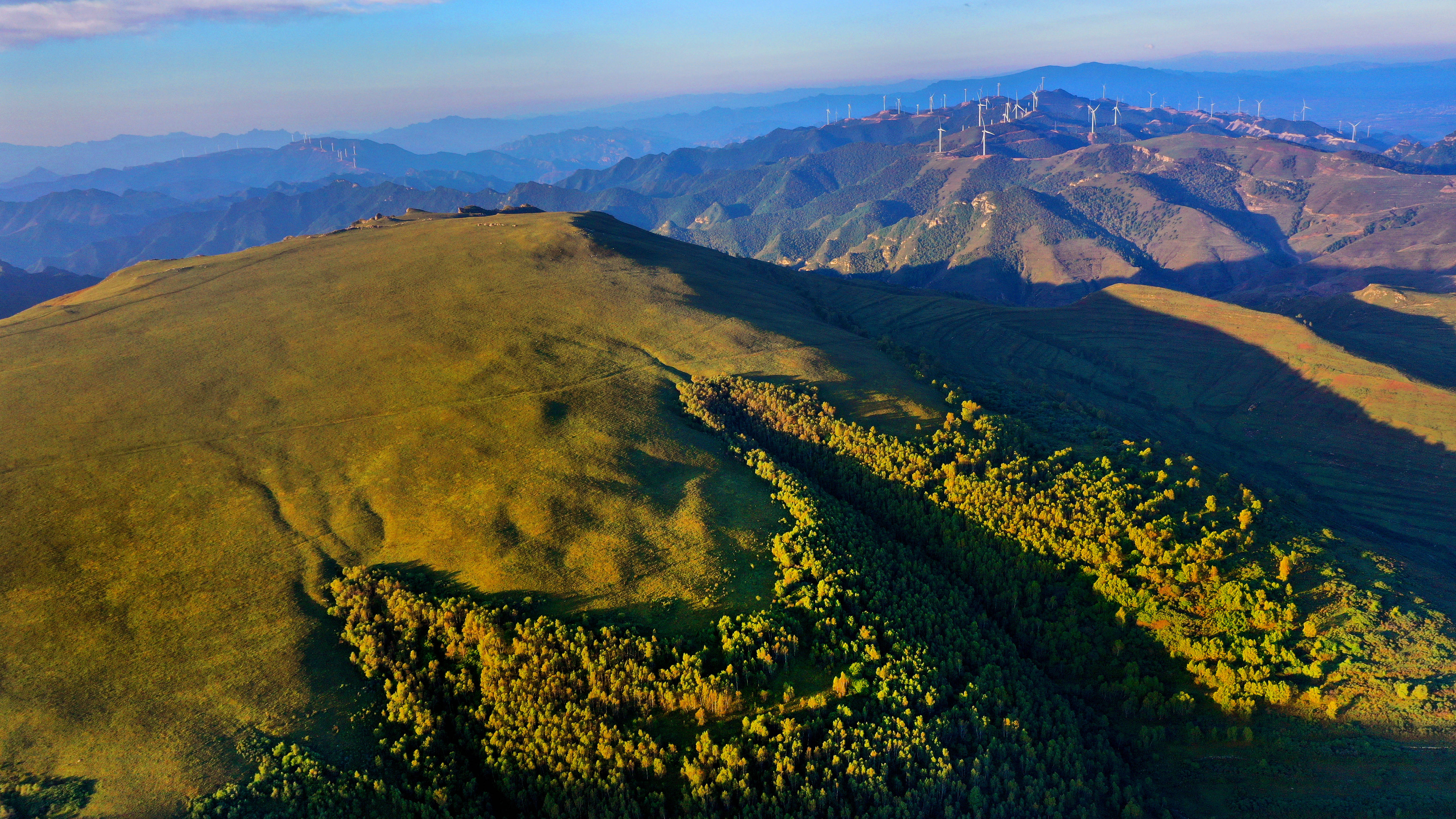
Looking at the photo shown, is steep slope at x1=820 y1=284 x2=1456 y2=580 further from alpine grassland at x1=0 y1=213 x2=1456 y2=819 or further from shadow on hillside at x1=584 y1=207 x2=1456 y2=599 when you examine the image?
alpine grassland at x1=0 y1=213 x2=1456 y2=819

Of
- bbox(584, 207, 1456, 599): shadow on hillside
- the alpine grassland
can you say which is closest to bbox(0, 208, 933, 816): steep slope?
the alpine grassland

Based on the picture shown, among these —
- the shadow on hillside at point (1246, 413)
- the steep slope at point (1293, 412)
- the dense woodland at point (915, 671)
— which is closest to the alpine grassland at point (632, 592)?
the dense woodland at point (915, 671)

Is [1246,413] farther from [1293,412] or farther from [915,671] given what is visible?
[915,671]

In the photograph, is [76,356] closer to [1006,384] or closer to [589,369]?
[589,369]

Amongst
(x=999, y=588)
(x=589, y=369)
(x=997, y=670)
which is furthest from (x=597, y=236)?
(x=997, y=670)

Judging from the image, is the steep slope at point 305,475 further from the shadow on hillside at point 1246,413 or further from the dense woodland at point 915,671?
the shadow on hillside at point 1246,413

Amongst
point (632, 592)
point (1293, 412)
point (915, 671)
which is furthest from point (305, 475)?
point (1293, 412)
